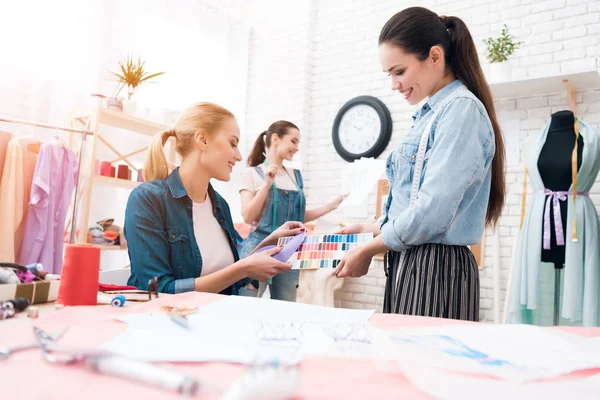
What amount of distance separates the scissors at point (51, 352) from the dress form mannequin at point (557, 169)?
2913 mm

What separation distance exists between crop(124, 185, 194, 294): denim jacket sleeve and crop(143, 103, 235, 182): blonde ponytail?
0.17m

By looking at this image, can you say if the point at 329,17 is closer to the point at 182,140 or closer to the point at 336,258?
the point at 182,140

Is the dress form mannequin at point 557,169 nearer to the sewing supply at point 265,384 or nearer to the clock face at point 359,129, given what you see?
the clock face at point 359,129

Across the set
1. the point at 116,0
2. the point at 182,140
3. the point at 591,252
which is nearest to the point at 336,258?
the point at 182,140

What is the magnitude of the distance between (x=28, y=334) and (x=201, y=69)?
4.32 metres

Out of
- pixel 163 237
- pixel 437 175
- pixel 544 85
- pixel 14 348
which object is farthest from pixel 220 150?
pixel 544 85

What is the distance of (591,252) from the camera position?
279 cm

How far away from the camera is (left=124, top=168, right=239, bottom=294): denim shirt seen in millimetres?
1397

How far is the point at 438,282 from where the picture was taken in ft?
4.71

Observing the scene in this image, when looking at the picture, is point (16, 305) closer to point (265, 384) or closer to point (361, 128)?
point (265, 384)

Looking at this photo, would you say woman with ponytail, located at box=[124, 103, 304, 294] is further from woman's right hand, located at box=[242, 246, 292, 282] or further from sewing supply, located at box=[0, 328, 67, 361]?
sewing supply, located at box=[0, 328, 67, 361]

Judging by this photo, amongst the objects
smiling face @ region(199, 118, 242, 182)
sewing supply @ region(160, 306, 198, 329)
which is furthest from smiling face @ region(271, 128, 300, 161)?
sewing supply @ region(160, 306, 198, 329)

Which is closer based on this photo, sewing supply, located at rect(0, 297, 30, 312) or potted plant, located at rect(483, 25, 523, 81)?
sewing supply, located at rect(0, 297, 30, 312)

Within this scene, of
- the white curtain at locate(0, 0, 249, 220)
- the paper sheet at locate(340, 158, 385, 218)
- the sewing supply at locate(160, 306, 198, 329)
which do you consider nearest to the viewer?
the sewing supply at locate(160, 306, 198, 329)
